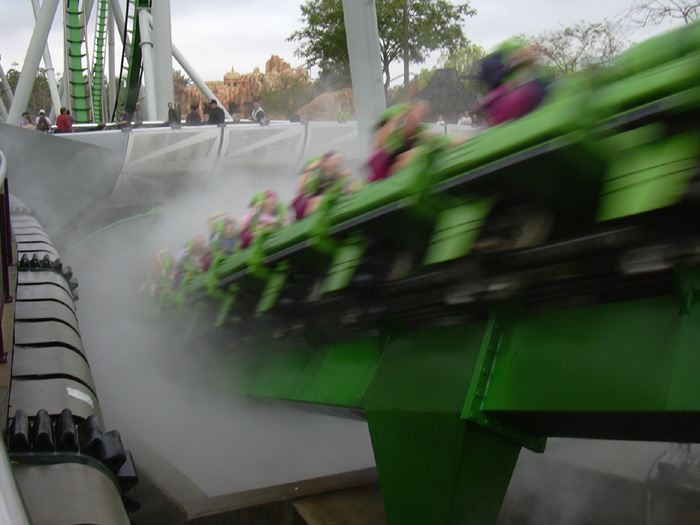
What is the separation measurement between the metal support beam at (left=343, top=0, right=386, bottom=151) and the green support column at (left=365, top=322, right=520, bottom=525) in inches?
91.0

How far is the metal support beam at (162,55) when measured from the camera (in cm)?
1366

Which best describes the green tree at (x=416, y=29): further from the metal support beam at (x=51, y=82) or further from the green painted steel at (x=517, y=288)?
the metal support beam at (x=51, y=82)

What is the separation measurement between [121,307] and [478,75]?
5.20 metres

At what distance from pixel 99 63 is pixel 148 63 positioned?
45.1 ft

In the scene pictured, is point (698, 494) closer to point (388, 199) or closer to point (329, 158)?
point (388, 199)

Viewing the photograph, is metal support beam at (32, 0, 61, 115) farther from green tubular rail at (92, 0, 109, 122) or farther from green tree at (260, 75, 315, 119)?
green tree at (260, 75, 315, 119)

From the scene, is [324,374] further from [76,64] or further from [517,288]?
[76,64]

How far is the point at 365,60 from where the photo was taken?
192 inches

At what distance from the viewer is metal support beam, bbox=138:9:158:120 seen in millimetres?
14172

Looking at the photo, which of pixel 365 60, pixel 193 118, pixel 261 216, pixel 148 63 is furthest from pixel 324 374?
pixel 148 63

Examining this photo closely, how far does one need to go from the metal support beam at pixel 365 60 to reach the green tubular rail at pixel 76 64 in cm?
1673

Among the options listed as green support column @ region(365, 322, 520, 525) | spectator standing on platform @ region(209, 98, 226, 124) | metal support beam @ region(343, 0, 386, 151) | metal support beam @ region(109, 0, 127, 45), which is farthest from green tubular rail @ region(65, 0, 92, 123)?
green support column @ region(365, 322, 520, 525)

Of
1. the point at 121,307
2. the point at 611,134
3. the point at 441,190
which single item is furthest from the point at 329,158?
the point at 121,307

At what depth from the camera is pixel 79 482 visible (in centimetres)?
204
